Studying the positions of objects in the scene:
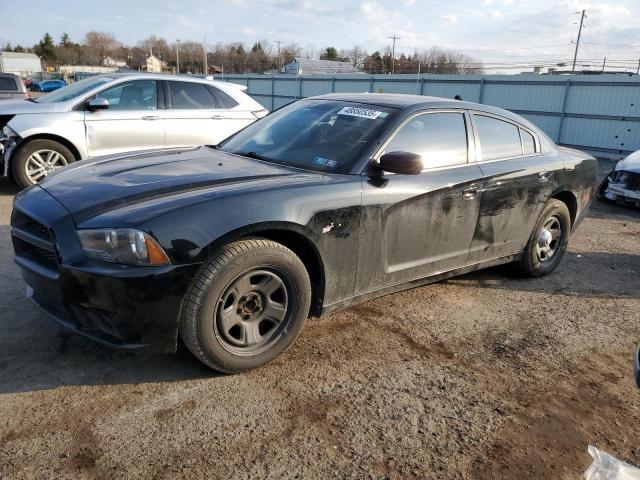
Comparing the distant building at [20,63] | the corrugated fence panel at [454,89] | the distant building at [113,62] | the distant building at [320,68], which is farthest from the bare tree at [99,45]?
the corrugated fence panel at [454,89]

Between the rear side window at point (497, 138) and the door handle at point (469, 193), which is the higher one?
the rear side window at point (497, 138)

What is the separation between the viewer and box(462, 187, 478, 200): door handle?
155 inches

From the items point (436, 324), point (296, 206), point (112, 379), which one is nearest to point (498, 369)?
point (436, 324)

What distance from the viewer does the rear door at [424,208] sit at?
3.44 metres

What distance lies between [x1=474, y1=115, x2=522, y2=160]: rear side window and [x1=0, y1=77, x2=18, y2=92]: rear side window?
11703mm

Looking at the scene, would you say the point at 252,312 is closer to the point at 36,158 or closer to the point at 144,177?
the point at 144,177

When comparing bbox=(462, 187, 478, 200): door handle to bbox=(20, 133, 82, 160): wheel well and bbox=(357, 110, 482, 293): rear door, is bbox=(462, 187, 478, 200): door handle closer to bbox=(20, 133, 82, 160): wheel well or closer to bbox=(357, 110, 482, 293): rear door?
bbox=(357, 110, 482, 293): rear door

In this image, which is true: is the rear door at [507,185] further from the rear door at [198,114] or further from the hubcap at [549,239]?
the rear door at [198,114]

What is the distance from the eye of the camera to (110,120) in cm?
734

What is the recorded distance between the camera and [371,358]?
132 inches

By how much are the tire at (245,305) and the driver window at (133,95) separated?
5.51 m

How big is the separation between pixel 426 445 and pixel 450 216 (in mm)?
1832

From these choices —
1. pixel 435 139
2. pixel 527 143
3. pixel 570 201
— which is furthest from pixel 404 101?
pixel 570 201

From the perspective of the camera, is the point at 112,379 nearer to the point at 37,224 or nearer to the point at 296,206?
the point at 37,224
